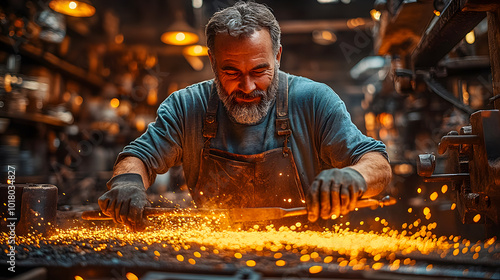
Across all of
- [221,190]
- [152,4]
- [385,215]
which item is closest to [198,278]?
[221,190]

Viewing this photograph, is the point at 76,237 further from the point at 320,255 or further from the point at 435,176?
the point at 435,176

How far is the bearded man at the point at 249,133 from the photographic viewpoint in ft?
7.68

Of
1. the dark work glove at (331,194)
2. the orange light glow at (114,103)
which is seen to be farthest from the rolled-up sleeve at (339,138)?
the orange light glow at (114,103)

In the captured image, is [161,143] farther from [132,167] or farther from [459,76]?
[459,76]

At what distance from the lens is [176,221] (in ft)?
7.46

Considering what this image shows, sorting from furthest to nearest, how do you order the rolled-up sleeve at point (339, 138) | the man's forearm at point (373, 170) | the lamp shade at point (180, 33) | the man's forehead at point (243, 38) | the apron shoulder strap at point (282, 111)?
the lamp shade at point (180, 33), the apron shoulder strap at point (282, 111), the man's forehead at point (243, 38), the rolled-up sleeve at point (339, 138), the man's forearm at point (373, 170)

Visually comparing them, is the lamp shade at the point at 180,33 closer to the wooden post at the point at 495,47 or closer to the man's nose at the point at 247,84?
the man's nose at the point at 247,84

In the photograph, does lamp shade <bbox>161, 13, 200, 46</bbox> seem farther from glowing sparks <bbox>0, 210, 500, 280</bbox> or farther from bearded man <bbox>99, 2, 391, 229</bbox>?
glowing sparks <bbox>0, 210, 500, 280</bbox>

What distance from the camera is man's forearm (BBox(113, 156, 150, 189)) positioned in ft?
7.43

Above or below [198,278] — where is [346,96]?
above

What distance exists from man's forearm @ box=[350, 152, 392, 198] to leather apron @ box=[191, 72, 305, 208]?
0.47m

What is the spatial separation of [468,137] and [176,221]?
62.3 inches

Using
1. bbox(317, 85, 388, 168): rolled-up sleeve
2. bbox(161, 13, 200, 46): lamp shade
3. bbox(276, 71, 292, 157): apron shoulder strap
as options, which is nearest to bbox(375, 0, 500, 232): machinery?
bbox(317, 85, 388, 168): rolled-up sleeve

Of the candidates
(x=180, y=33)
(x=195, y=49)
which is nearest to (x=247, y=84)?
(x=180, y=33)
